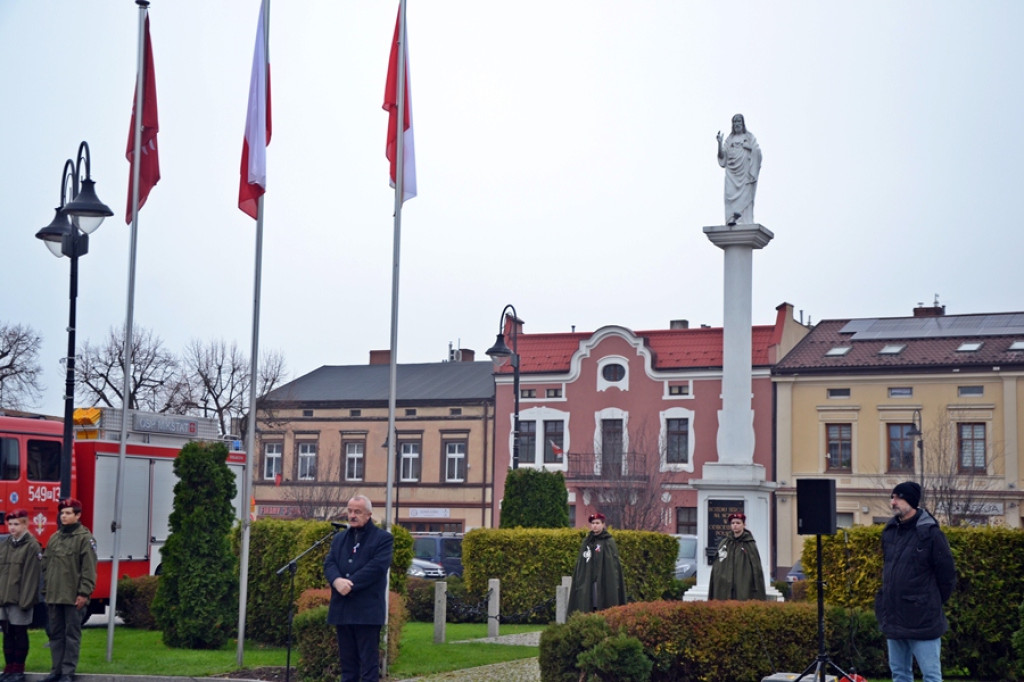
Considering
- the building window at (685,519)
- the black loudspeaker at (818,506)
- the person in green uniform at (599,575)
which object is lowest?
the building window at (685,519)

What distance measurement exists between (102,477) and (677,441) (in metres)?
34.5

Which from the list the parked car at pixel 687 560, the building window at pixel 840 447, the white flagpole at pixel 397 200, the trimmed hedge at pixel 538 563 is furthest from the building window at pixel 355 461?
the white flagpole at pixel 397 200

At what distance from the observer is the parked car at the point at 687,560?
34.3 metres

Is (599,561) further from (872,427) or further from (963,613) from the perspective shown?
(872,427)

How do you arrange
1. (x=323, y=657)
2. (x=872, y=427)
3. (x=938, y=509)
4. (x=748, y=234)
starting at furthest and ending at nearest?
(x=872, y=427), (x=938, y=509), (x=748, y=234), (x=323, y=657)

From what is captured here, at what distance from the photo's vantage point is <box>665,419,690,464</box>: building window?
54688mm

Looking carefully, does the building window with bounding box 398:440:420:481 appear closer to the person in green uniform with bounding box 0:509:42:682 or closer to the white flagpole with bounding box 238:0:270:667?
the white flagpole with bounding box 238:0:270:667

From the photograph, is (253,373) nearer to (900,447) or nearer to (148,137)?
(148,137)

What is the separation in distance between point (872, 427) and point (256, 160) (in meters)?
38.9

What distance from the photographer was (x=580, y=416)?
56.9 meters

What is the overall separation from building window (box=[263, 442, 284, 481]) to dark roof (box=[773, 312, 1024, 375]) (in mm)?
24808

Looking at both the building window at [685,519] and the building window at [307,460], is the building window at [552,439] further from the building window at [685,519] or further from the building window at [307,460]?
the building window at [307,460]

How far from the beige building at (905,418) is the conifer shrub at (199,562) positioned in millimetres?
32062

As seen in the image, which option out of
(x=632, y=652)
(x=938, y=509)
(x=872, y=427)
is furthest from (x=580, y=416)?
(x=632, y=652)
